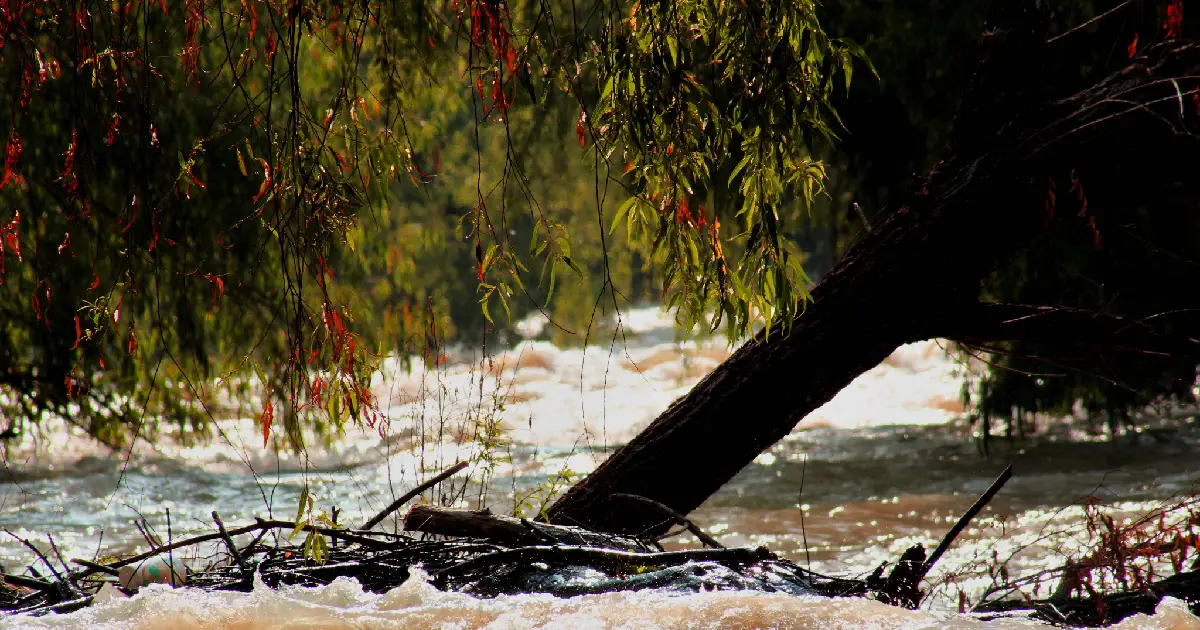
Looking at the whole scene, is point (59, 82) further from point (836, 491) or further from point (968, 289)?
point (836, 491)

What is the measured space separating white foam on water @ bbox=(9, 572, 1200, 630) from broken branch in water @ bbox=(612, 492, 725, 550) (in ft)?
1.44

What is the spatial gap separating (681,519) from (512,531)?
65 centimetres

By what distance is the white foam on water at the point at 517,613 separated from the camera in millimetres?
2590

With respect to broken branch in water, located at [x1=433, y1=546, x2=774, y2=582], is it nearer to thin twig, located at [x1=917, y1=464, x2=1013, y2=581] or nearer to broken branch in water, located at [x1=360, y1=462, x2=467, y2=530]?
thin twig, located at [x1=917, y1=464, x2=1013, y2=581]

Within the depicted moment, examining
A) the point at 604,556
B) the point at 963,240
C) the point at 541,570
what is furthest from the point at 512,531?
the point at 963,240

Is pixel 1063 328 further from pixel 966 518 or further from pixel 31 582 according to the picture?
pixel 31 582

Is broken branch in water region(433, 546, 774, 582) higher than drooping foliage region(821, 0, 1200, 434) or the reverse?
the reverse

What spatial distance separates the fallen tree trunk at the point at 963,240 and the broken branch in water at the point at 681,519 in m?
0.15

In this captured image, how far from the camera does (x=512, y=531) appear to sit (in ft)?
10.8

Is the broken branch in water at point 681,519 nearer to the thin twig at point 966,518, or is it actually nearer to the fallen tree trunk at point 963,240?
the fallen tree trunk at point 963,240

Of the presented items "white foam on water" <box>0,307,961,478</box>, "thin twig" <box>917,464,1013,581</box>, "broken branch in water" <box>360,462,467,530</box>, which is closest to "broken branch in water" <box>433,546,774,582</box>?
"thin twig" <box>917,464,1013,581</box>

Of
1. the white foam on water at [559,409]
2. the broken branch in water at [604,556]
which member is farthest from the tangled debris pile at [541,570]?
the white foam on water at [559,409]

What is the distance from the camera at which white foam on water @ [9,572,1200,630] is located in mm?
2590

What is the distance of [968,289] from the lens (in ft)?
13.3
